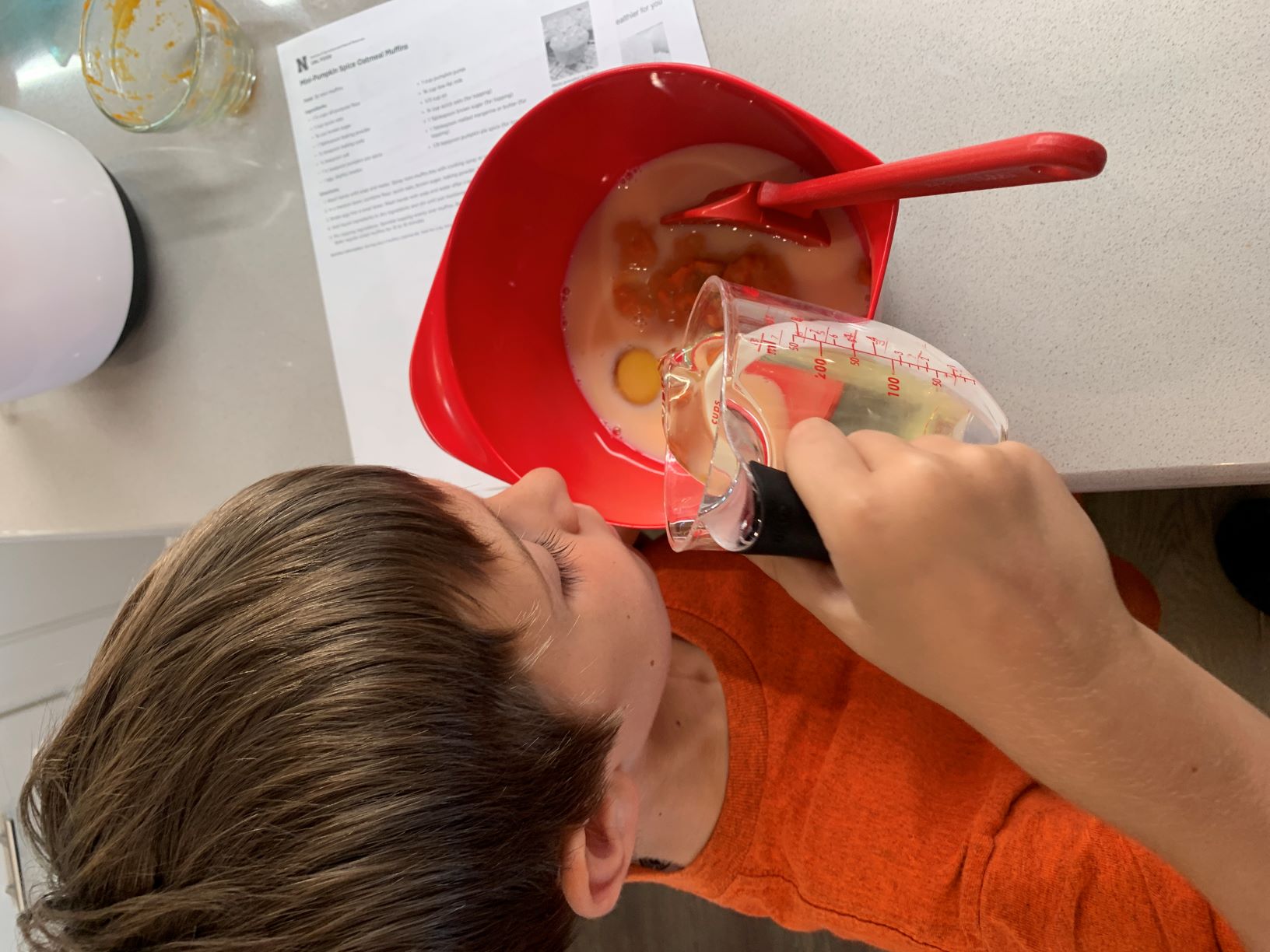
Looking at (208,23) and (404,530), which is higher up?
(208,23)

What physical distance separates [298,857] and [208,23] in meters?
0.82

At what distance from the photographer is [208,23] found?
779mm

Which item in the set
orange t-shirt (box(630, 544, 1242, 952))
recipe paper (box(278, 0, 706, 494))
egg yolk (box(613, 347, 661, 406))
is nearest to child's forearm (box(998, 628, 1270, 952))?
orange t-shirt (box(630, 544, 1242, 952))

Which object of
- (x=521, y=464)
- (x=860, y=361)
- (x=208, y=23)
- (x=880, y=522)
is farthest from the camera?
(x=208, y=23)

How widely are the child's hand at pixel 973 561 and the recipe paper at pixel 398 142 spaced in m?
0.44

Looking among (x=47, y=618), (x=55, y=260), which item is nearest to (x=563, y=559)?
(x=55, y=260)

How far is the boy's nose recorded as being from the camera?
562mm

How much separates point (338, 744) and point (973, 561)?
36cm

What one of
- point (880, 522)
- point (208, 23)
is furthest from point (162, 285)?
point (880, 522)

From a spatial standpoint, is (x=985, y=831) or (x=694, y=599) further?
(x=694, y=599)

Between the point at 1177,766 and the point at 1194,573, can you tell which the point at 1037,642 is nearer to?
the point at 1177,766

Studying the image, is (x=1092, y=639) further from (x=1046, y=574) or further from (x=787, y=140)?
(x=787, y=140)

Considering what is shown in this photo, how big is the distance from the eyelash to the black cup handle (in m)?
0.16

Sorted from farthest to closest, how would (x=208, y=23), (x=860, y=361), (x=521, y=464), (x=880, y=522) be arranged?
(x=208, y=23)
(x=521, y=464)
(x=860, y=361)
(x=880, y=522)
